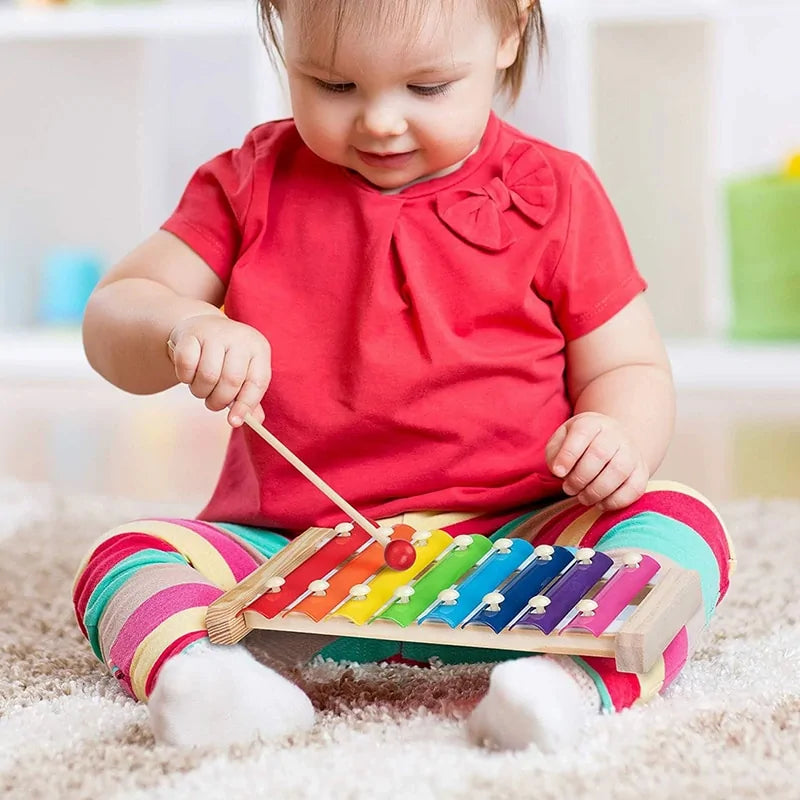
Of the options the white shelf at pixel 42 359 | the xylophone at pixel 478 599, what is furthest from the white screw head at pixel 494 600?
the white shelf at pixel 42 359

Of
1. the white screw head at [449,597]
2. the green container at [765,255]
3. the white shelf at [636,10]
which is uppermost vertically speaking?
the white shelf at [636,10]

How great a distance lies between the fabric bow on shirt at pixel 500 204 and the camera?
3.18 feet

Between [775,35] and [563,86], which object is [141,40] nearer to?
[563,86]

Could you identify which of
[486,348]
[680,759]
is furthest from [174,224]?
[680,759]

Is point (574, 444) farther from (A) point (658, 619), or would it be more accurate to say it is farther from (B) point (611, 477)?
(A) point (658, 619)

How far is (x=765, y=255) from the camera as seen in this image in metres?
2.15

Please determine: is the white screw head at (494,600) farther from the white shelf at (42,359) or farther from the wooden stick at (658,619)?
the white shelf at (42,359)

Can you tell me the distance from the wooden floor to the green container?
0.17 m

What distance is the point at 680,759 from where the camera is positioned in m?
0.68

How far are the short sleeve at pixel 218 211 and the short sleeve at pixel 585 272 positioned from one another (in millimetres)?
212

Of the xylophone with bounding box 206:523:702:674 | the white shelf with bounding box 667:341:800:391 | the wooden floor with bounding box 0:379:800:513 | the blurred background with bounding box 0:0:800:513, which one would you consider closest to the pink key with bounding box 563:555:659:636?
the xylophone with bounding box 206:523:702:674

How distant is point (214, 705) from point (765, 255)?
1619 mm

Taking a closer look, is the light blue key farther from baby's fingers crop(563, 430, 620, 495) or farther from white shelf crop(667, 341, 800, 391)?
white shelf crop(667, 341, 800, 391)

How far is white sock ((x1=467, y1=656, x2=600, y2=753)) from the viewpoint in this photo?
0.67 meters
